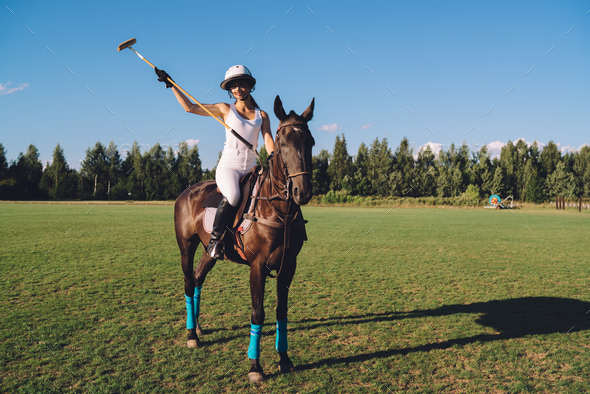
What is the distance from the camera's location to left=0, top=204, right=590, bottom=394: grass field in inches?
146

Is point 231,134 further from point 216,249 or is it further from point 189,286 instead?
point 189,286

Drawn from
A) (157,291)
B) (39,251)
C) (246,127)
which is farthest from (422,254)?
(39,251)

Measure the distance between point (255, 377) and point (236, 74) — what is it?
342 cm

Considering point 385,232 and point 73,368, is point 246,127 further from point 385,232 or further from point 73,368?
point 385,232

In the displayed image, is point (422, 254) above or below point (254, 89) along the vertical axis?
below

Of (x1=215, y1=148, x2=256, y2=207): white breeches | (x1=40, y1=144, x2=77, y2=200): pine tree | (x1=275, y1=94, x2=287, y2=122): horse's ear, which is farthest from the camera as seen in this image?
(x1=40, y1=144, x2=77, y2=200): pine tree

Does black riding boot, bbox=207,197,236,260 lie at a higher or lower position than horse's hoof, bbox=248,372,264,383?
higher

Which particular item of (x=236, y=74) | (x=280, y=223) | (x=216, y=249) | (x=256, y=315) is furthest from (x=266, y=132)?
(x=256, y=315)

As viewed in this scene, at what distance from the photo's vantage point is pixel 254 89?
406 centimetres

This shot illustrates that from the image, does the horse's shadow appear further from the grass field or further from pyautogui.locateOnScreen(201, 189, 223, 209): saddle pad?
pyautogui.locateOnScreen(201, 189, 223, 209): saddle pad

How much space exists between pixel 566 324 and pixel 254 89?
6.22m

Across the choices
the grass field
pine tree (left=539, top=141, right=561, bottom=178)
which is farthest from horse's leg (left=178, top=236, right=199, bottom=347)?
pine tree (left=539, top=141, right=561, bottom=178)

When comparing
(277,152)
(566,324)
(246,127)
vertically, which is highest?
(246,127)

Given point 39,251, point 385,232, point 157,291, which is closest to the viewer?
point 157,291
